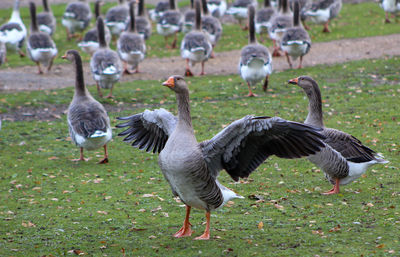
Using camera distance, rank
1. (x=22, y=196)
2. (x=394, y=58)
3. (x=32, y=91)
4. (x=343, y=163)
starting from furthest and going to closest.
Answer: (x=394, y=58) < (x=32, y=91) < (x=22, y=196) < (x=343, y=163)

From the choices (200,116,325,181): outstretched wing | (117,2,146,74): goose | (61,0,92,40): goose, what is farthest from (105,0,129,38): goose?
(200,116,325,181): outstretched wing

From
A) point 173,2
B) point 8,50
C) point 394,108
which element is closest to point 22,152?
point 394,108

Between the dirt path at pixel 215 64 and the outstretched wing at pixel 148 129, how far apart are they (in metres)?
9.59

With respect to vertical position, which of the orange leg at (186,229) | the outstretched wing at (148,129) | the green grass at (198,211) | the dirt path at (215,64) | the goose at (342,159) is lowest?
the dirt path at (215,64)

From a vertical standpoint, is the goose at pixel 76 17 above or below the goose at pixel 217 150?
below

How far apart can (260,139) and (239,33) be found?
18167mm

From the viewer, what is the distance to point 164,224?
7020 mm

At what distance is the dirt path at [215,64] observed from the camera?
16.6 metres

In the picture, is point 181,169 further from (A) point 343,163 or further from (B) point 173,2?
(B) point 173,2

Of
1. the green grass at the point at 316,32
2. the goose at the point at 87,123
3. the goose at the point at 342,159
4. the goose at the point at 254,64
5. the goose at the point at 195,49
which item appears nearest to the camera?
the goose at the point at 342,159

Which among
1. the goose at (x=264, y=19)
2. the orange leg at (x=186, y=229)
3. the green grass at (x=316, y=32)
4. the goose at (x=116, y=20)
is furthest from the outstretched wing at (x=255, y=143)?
the goose at (x=116, y=20)

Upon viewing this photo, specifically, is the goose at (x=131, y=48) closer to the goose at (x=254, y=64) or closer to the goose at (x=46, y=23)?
the goose at (x=254, y=64)

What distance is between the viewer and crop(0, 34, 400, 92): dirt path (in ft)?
54.3

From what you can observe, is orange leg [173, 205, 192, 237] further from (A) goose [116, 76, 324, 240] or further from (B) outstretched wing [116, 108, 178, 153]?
(B) outstretched wing [116, 108, 178, 153]
